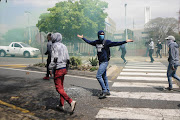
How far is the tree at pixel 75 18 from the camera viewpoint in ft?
73.8

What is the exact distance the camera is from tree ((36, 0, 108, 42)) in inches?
885

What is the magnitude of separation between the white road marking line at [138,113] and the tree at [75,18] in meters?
18.7

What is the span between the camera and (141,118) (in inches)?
145

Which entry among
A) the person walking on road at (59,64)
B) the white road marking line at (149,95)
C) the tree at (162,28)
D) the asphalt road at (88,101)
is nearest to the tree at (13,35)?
the tree at (162,28)

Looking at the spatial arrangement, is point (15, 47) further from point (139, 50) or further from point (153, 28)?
point (153, 28)

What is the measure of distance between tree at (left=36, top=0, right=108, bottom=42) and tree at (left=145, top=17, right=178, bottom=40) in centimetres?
701

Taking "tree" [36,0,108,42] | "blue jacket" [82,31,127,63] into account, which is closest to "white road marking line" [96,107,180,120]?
"blue jacket" [82,31,127,63]

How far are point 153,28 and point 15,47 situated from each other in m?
17.7

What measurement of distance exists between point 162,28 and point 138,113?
78.7 feet

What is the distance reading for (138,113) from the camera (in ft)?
12.9

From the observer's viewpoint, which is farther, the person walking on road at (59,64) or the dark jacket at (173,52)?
the dark jacket at (173,52)

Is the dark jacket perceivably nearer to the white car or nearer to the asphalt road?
the asphalt road

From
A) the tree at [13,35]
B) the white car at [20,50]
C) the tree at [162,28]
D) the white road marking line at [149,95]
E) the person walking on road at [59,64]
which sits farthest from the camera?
the tree at [13,35]

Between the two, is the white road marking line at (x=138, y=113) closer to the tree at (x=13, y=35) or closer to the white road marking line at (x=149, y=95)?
the white road marking line at (x=149, y=95)
